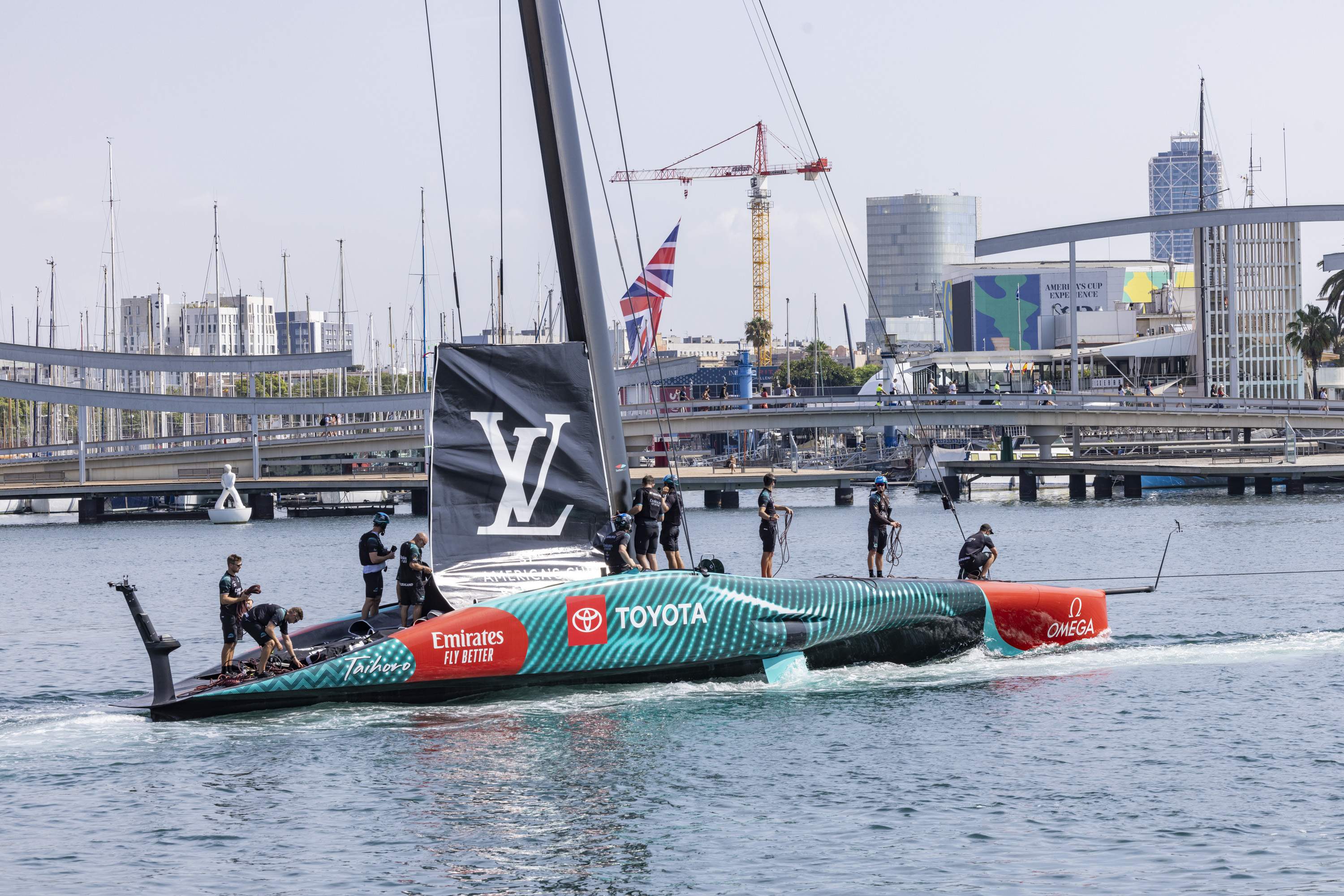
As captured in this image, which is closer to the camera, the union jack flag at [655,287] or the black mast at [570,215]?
the black mast at [570,215]

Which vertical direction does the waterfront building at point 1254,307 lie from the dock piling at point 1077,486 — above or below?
above

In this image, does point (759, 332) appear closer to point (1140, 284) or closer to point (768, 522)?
point (1140, 284)

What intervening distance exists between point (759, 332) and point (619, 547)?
144 m

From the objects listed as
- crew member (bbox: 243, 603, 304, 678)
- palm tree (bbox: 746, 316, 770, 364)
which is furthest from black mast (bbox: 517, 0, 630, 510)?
palm tree (bbox: 746, 316, 770, 364)

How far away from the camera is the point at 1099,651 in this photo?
2277 cm

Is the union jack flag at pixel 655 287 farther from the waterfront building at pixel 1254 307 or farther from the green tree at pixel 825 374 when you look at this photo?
the green tree at pixel 825 374

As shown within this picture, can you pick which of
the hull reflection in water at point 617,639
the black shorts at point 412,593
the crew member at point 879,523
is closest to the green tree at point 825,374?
the crew member at point 879,523

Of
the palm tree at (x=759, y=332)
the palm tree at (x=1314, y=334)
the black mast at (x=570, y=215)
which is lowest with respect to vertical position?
the black mast at (x=570, y=215)

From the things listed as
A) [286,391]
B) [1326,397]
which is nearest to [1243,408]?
[1326,397]

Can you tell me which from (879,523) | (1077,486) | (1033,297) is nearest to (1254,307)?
(1077,486)

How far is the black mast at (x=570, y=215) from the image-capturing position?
18.9m

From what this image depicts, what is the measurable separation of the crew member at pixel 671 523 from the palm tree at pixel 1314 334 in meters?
78.9

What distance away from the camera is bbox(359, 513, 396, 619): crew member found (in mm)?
19469

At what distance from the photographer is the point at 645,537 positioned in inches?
791
